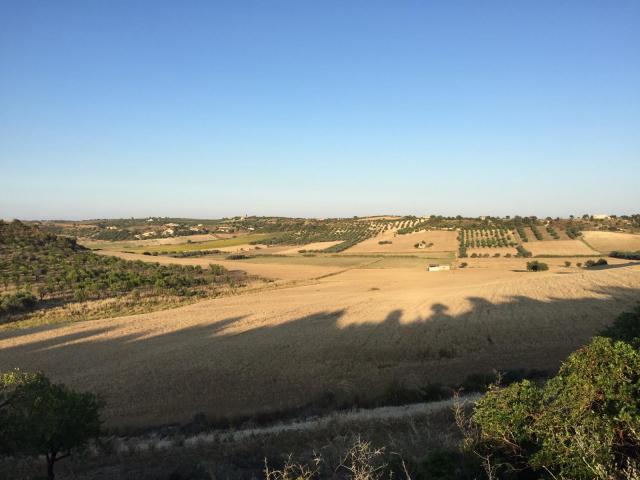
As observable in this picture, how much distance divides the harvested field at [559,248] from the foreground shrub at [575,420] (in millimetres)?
73712

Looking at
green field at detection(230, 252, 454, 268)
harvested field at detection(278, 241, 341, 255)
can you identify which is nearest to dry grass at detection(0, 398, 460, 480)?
green field at detection(230, 252, 454, 268)

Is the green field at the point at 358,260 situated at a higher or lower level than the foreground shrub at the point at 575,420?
lower

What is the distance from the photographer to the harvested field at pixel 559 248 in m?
75.4

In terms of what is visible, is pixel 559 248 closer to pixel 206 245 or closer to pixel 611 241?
pixel 611 241

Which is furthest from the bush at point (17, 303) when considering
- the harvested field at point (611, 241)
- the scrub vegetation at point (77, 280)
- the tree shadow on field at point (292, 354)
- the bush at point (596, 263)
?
the harvested field at point (611, 241)

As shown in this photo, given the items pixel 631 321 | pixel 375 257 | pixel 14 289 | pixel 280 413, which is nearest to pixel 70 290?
pixel 14 289

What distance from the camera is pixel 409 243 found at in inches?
3907

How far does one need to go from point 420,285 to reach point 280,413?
3752 centimetres

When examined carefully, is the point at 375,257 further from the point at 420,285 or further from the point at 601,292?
the point at 601,292

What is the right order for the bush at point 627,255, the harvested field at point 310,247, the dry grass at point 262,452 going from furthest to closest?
the harvested field at point 310,247 → the bush at point 627,255 → the dry grass at point 262,452

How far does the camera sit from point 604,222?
4444 inches

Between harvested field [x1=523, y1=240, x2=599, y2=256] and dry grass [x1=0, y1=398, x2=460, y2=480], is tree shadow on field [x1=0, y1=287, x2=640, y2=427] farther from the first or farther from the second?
harvested field [x1=523, y1=240, x2=599, y2=256]

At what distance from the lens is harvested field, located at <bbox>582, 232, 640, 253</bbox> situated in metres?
76.1

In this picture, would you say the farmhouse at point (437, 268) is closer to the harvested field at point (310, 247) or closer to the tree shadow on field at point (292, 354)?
the tree shadow on field at point (292, 354)
